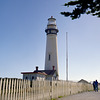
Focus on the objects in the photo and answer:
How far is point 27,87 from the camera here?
8875 millimetres

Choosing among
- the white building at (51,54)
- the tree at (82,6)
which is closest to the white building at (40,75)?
the white building at (51,54)

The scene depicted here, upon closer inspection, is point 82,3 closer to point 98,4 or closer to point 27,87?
point 98,4

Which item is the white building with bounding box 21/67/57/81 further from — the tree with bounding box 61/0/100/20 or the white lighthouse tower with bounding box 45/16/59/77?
the tree with bounding box 61/0/100/20

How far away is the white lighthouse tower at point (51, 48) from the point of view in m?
38.8

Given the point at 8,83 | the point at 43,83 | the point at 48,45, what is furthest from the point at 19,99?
the point at 48,45

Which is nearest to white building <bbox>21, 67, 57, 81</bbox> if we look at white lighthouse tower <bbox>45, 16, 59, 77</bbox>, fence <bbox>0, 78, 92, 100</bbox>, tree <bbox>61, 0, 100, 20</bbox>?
white lighthouse tower <bbox>45, 16, 59, 77</bbox>

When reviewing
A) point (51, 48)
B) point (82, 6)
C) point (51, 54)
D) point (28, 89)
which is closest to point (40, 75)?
point (51, 54)

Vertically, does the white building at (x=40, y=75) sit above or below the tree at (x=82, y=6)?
below

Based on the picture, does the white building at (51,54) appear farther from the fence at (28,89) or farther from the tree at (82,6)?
the tree at (82,6)

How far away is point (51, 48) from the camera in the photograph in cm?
4000

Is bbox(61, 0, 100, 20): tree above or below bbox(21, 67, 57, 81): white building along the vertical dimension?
above

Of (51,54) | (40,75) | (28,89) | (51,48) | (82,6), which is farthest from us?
(51,48)

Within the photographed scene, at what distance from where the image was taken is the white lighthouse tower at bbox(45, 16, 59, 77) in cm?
3881

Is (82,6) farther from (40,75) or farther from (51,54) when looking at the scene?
(51,54)
